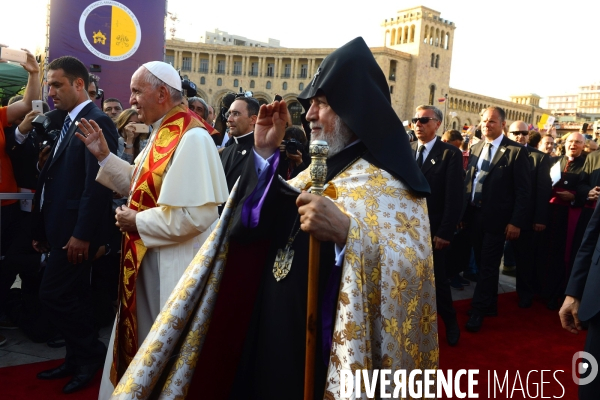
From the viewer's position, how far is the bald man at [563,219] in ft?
18.8

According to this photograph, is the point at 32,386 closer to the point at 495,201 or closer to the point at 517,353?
the point at 517,353

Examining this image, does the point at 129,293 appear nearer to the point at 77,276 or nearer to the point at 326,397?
the point at 77,276

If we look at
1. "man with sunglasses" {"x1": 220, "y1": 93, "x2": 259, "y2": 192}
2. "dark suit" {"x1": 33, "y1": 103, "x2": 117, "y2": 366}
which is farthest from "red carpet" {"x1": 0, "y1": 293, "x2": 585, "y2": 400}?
"man with sunglasses" {"x1": 220, "y1": 93, "x2": 259, "y2": 192}

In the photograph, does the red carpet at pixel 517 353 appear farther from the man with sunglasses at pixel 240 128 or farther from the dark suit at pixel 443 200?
the man with sunglasses at pixel 240 128

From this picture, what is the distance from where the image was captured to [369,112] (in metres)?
1.97

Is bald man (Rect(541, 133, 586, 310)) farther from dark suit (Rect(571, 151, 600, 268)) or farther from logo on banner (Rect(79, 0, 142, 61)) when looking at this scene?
logo on banner (Rect(79, 0, 142, 61))

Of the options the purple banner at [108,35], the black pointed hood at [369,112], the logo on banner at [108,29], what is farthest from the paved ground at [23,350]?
the logo on banner at [108,29]

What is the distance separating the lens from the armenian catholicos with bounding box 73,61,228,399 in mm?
2594

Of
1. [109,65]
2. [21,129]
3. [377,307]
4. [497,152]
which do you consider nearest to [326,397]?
[377,307]

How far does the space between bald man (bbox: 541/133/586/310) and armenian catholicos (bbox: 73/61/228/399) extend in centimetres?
459

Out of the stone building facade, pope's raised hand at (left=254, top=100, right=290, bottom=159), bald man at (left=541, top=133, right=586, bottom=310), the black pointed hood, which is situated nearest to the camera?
the black pointed hood

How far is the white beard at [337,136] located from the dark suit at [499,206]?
3.25 meters

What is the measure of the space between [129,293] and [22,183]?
209 centimetres

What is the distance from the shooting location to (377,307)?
176 centimetres
